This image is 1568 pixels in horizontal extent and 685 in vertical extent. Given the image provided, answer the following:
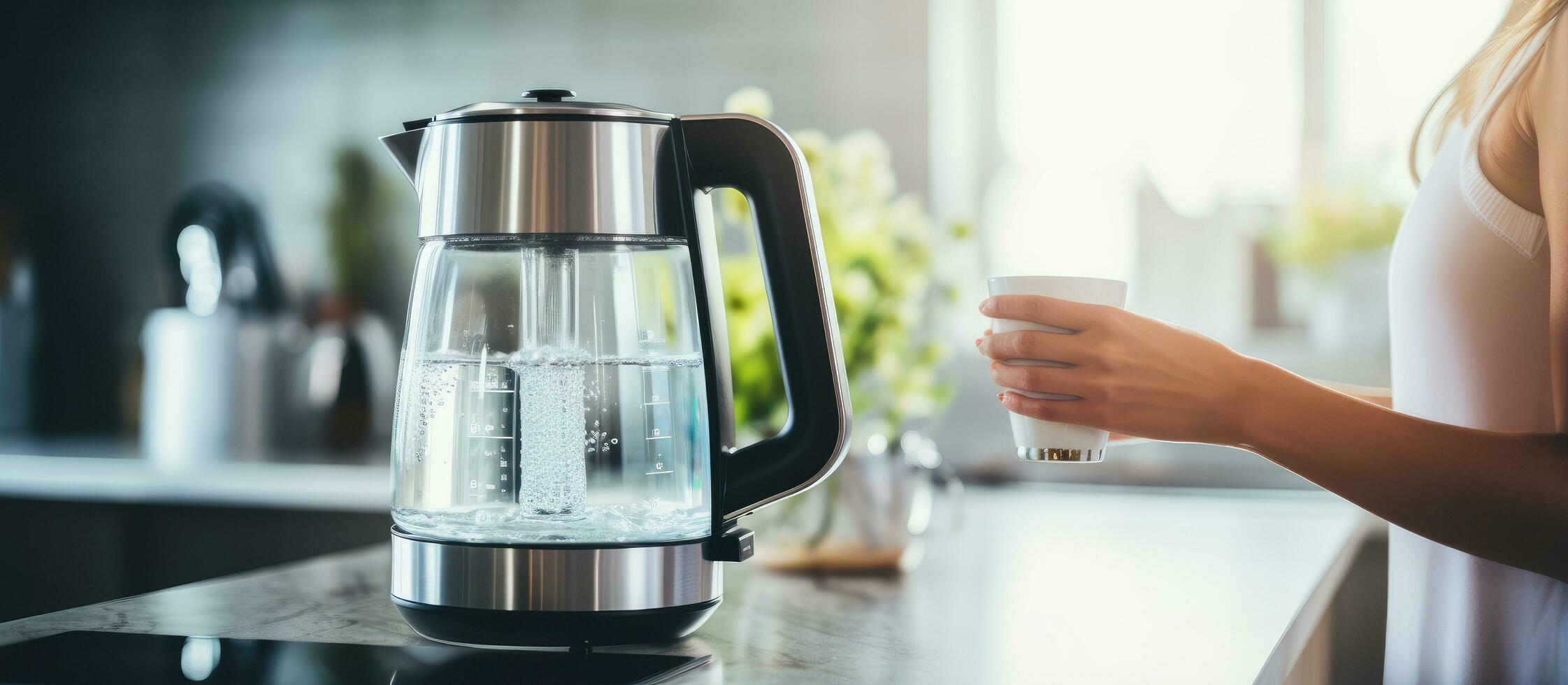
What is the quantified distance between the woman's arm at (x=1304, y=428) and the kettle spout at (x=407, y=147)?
0.37 metres

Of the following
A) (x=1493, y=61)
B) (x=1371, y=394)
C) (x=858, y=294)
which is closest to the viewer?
(x=1493, y=61)

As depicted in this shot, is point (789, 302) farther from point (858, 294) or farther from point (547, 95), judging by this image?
point (858, 294)

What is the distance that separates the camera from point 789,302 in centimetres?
Result: 72

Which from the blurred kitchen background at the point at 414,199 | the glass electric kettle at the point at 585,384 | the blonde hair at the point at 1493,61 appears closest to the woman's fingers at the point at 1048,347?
the glass electric kettle at the point at 585,384

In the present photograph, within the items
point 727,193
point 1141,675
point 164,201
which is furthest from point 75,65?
point 1141,675

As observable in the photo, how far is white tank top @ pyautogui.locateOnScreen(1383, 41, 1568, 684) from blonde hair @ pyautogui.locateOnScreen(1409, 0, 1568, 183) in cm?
3

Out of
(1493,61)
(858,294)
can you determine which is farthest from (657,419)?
(1493,61)

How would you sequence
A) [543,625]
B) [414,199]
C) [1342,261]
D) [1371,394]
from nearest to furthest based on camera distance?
[543,625]
[1371,394]
[1342,261]
[414,199]

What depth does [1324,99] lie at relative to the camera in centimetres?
179

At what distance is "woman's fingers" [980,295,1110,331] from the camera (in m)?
0.72

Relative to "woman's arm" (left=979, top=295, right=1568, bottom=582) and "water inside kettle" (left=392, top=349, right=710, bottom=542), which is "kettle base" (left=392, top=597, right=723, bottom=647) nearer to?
Answer: "water inside kettle" (left=392, top=349, right=710, bottom=542)

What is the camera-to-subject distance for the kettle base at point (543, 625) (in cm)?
70

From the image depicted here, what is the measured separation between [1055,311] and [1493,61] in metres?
0.39

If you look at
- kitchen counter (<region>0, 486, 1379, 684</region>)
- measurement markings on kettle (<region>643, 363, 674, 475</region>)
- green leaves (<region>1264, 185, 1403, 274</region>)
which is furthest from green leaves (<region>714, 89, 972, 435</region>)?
green leaves (<region>1264, 185, 1403, 274</region>)
